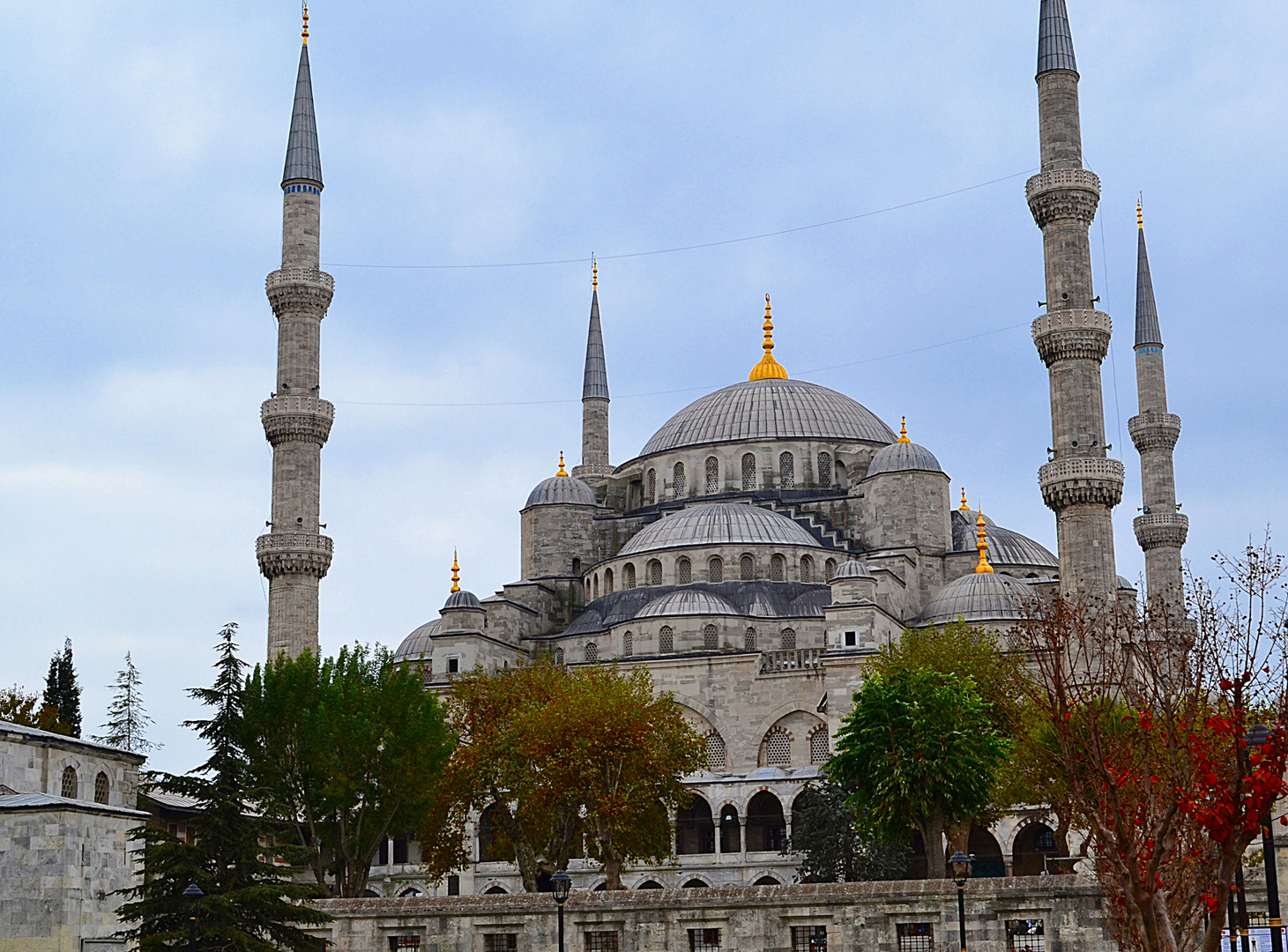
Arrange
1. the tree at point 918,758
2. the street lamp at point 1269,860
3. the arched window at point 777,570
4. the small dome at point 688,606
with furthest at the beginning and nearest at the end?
the arched window at point 777,570
the small dome at point 688,606
the tree at point 918,758
the street lamp at point 1269,860

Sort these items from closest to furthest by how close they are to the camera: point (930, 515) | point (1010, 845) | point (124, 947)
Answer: point (124, 947) < point (1010, 845) < point (930, 515)

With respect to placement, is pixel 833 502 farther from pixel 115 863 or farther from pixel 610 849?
pixel 115 863

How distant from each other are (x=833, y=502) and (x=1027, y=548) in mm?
5636

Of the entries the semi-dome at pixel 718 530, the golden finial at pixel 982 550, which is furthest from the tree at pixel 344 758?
the golden finial at pixel 982 550

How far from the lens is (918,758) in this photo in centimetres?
2734

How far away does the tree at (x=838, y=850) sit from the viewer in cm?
3222

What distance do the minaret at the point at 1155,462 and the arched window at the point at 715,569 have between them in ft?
36.0

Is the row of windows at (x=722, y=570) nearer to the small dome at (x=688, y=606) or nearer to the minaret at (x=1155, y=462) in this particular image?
the small dome at (x=688, y=606)

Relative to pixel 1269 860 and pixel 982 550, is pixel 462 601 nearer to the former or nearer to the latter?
pixel 982 550

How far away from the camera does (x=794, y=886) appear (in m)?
22.4

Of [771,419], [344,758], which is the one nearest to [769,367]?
[771,419]

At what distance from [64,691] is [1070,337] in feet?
86.5

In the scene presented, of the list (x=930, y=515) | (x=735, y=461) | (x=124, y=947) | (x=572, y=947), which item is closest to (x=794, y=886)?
(x=572, y=947)

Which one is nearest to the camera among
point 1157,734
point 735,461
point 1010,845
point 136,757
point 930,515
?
point 1157,734
